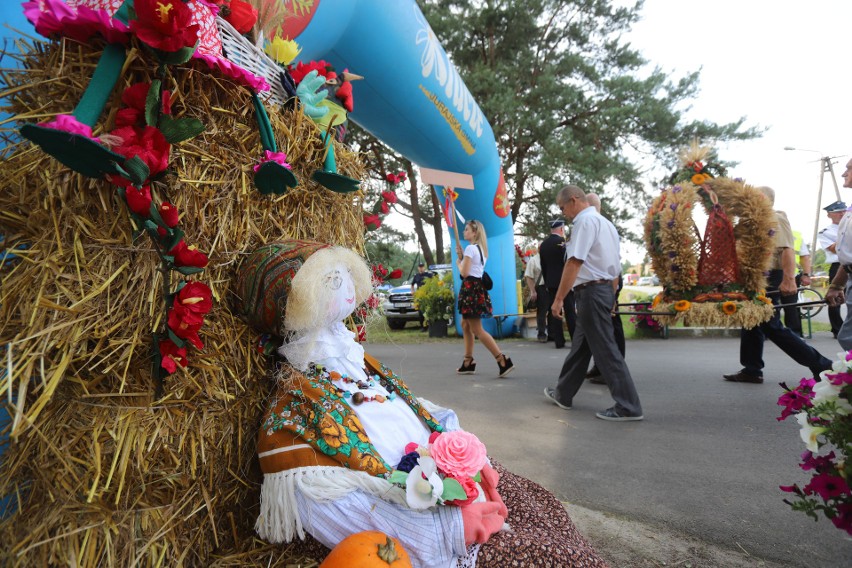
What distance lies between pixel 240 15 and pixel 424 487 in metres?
1.48

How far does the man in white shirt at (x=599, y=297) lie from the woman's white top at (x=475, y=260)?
5.89 ft

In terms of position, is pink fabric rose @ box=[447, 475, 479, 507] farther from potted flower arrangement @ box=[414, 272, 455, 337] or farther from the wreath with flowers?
potted flower arrangement @ box=[414, 272, 455, 337]

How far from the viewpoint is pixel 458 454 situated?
4.49 feet

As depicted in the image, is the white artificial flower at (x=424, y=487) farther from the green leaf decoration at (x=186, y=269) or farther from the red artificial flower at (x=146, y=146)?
the red artificial flower at (x=146, y=146)

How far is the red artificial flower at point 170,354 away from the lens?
1165mm

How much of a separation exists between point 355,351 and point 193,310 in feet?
1.98

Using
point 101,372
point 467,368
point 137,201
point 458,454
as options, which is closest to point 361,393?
point 458,454

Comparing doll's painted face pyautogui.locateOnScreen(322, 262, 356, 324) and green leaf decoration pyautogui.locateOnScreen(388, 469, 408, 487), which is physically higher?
doll's painted face pyautogui.locateOnScreen(322, 262, 356, 324)

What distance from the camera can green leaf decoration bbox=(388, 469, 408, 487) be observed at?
1291mm

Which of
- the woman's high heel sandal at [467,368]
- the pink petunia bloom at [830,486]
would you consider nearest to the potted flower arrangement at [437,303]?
Answer: the woman's high heel sandal at [467,368]

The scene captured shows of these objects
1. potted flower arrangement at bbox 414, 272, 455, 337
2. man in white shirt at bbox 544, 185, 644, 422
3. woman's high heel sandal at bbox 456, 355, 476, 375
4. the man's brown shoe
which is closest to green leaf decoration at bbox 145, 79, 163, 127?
man in white shirt at bbox 544, 185, 644, 422

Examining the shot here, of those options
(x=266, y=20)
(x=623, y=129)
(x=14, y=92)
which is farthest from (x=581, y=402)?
(x=623, y=129)

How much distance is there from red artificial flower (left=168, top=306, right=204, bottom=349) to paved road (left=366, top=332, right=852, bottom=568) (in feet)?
7.23

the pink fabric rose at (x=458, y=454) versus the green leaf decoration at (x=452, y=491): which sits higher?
the pink fabric rose at (x=458, y=454)
